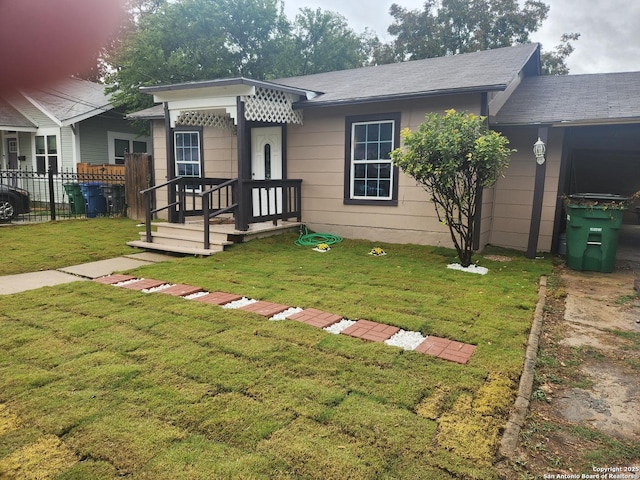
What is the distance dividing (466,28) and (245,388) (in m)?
25.5

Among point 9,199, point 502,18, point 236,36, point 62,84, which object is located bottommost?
point 9,199

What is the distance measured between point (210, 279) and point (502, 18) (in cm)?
2352

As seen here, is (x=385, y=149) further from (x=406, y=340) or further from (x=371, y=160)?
(x=406, y=340)

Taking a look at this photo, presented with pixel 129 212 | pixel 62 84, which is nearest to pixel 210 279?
pixel 62 84

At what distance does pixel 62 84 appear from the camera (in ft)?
2.49

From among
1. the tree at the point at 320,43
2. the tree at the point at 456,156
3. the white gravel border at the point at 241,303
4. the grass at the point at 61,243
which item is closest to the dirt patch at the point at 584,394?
the tree at the point at 456,156

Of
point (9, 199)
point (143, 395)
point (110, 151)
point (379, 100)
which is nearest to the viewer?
point (143, 395)

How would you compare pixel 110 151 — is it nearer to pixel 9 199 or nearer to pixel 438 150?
pixel 9 199

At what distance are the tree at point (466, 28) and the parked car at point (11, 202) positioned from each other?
20836mm

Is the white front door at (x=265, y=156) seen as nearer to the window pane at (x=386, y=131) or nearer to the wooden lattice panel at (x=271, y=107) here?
the wooden lattice panel at (x=271, y=107)

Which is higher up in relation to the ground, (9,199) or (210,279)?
(9,199)

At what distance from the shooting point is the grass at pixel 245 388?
2.09 metres

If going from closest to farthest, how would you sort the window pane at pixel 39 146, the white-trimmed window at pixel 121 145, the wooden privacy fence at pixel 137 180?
1. the wooden privacy fence at pixel 137 180
2. the window pane at pixel 39 146
3. the white-trimmed window at pixel 121 145

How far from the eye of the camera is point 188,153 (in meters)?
11.0
